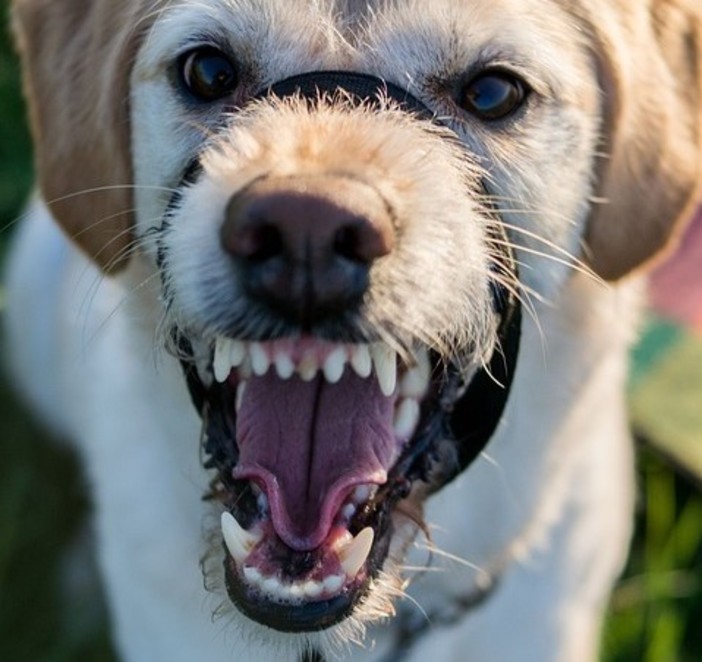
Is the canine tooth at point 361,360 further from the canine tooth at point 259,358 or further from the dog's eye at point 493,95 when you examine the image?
the dog's eye at point 493,95

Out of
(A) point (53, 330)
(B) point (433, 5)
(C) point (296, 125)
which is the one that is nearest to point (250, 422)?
(C) point (296, 125)

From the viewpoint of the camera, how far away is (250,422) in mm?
1985

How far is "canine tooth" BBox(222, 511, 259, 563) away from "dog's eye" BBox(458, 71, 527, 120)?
0.75m

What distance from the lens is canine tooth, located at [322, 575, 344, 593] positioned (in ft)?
6.07

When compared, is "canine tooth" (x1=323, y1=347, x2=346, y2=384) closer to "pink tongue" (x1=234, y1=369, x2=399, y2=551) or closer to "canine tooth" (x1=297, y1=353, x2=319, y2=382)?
"canine tooth" (x1=297, y1=353, x2=319, y2=382)

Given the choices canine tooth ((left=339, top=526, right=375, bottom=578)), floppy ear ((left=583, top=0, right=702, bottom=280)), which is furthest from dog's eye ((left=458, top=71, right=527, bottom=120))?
canine tooth ((left=339, top=526, right=375, bottom=578))

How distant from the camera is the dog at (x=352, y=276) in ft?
5.70

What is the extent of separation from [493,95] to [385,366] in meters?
0.46

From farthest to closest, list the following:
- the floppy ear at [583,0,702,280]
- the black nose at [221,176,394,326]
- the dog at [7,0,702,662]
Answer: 1. the floppy ear at [583,0,702,280]
2. the dog at [7,0,702,662]
3. the black nose at [221,176,394,326]

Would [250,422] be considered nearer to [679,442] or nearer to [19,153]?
[679,442]

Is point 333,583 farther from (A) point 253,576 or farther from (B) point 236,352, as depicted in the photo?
(B) point 236,352

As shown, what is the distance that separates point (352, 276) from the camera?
1646 mm

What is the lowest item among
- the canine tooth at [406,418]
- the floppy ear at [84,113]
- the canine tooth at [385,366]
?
the canine tooth at [406,418]

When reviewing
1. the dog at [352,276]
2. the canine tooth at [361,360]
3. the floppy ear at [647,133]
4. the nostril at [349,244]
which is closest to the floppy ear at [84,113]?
the dog at [352,276]
